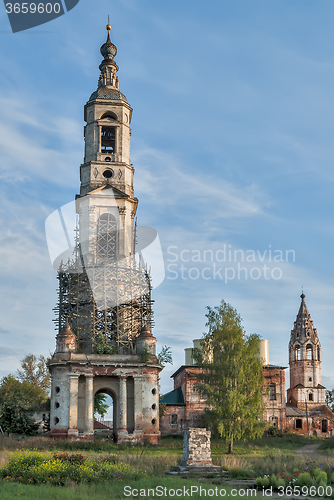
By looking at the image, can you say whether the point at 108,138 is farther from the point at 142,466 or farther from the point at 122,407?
the point at 142,466

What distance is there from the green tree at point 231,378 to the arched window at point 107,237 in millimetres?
10276

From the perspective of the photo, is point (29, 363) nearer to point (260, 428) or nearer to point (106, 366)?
point (106, 366)

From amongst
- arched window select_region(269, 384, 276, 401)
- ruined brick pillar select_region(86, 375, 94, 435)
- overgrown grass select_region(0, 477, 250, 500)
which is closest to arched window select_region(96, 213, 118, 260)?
ruined brick pillar select_region(86, 375, 94, 435)

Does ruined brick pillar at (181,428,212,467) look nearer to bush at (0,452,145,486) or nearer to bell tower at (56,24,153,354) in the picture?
bush at (0,452,145,486)

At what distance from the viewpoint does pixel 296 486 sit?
1822 centimetres

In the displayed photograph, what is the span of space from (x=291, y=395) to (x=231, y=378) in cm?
3037

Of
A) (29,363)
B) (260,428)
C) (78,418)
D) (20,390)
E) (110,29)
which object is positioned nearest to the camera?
(260,428)

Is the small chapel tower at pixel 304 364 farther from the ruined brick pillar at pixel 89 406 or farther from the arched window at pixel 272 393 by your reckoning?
the ruined brick pillar at pixel 89 406

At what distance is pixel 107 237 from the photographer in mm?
44594

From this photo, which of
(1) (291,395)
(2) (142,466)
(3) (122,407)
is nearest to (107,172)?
(3) (122,407)

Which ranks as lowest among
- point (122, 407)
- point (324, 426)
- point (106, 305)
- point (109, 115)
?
point (324, 426)

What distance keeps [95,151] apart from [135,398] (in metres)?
20.9

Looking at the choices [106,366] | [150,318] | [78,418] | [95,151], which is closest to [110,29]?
[95,151]

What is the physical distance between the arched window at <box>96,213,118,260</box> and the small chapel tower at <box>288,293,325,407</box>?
1143 inches
